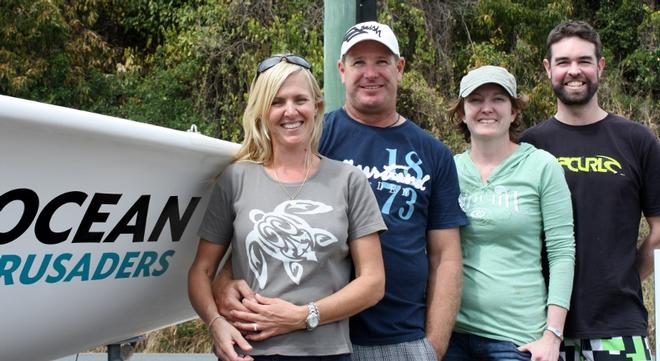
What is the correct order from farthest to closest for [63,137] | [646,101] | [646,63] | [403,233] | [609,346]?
1. [646,63]
2. [646,101]
3. [609,346]
4. [403,233]
5. [63,137]

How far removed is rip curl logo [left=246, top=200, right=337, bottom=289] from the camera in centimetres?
283

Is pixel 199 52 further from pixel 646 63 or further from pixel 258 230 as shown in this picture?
pixel 258 230

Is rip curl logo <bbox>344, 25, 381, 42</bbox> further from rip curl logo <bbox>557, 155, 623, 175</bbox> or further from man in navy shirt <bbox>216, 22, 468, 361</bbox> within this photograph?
rip curl logo <bbox>557, 155, 623, 175</bbox>

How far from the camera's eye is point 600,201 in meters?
3.42

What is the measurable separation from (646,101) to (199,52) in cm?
540

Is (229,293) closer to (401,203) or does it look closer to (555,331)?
(401,203)

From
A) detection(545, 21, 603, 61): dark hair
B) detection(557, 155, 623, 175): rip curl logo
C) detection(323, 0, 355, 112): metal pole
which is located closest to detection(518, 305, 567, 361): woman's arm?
detection(557, 155, 623, 175): rip curl logo

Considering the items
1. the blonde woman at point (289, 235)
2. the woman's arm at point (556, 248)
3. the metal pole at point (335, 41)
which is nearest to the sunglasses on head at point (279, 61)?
the blonde woman at point (289, 235)

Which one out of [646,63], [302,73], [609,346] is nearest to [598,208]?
[609,346]

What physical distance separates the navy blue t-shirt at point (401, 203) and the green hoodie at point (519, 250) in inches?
4.7

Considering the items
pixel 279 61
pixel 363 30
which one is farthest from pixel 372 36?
pixel 279 61

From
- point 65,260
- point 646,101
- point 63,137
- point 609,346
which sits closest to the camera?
point 63,137

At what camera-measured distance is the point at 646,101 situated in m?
12.4

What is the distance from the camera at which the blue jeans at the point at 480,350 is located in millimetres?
3285
